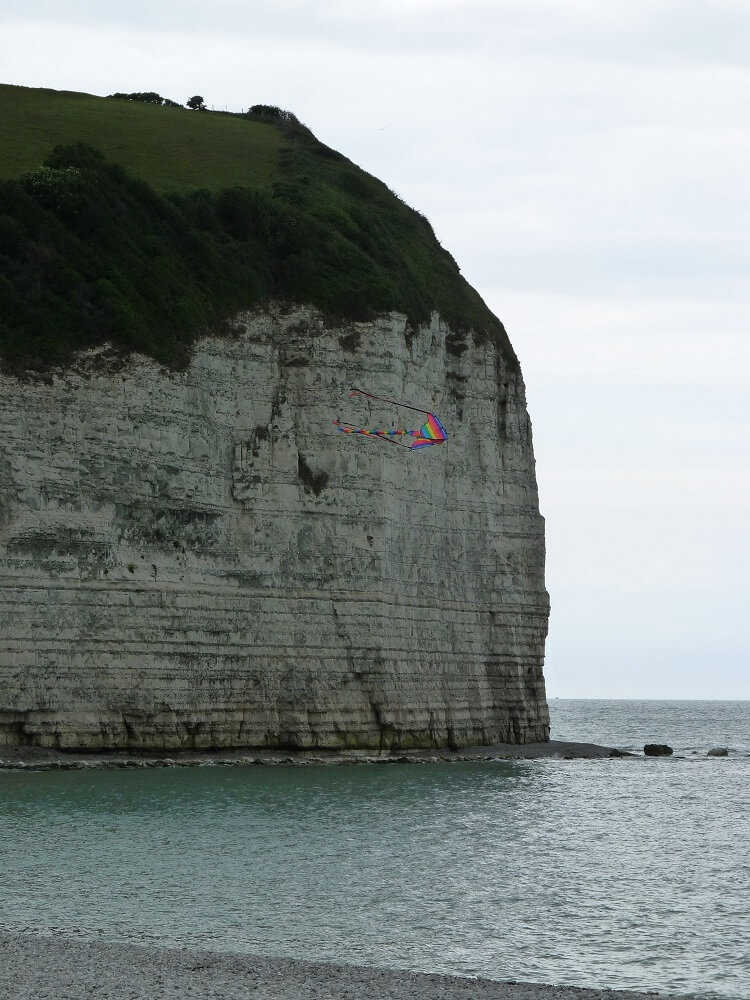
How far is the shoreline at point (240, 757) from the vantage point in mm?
35188

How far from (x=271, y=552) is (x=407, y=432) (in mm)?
6811

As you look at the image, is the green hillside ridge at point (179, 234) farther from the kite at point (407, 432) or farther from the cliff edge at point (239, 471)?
the kite at point (407, 432)

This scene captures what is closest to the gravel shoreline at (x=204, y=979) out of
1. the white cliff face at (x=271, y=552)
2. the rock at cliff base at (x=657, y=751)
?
the white cliff face at (x=271, y=552)

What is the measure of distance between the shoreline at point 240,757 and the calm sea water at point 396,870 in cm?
123

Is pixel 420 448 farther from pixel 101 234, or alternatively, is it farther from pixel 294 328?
pixel 101 234

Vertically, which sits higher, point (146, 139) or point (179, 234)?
point (146, 139)

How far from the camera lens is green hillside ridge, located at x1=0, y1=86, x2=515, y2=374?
4006 cm

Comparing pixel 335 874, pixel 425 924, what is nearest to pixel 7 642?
pixel 335 874

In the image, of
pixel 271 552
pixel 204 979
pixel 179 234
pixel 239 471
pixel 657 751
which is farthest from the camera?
pixel 657 751

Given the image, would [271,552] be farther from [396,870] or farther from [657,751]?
[657,751]

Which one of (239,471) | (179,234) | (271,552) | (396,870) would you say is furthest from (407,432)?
(396,870)

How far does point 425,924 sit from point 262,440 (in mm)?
25161

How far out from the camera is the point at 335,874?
22.6 meters

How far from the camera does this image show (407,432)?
45750mm
